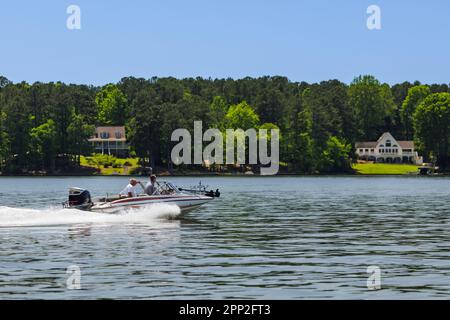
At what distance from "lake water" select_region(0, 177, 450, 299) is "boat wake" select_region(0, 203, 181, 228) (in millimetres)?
65

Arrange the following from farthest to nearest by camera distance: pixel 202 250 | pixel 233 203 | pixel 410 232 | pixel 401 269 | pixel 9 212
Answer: pixel 233 203 → pixel 9 212 → pixel 410 232 → pixel 202 250 → pixel 401 269

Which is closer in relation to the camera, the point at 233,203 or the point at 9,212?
the point at 9,212

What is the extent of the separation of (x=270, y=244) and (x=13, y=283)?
1531cm

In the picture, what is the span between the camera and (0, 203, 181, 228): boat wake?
54.5 meters

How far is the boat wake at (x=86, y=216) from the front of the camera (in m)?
54.5

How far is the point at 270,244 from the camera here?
42938 millimetres

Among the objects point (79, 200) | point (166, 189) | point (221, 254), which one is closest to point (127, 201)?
point (166, 189)

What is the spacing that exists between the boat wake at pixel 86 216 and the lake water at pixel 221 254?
2.6 inches

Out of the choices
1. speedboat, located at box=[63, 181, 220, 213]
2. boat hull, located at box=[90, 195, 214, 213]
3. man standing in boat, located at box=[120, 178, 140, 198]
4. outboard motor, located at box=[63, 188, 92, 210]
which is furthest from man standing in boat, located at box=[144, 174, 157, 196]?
outboard motor, located at box=[63, 188, 92, 210]

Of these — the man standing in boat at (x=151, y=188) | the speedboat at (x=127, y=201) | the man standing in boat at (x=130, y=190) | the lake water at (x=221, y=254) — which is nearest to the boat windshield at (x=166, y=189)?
the speedboat at (x=127, y=201)
